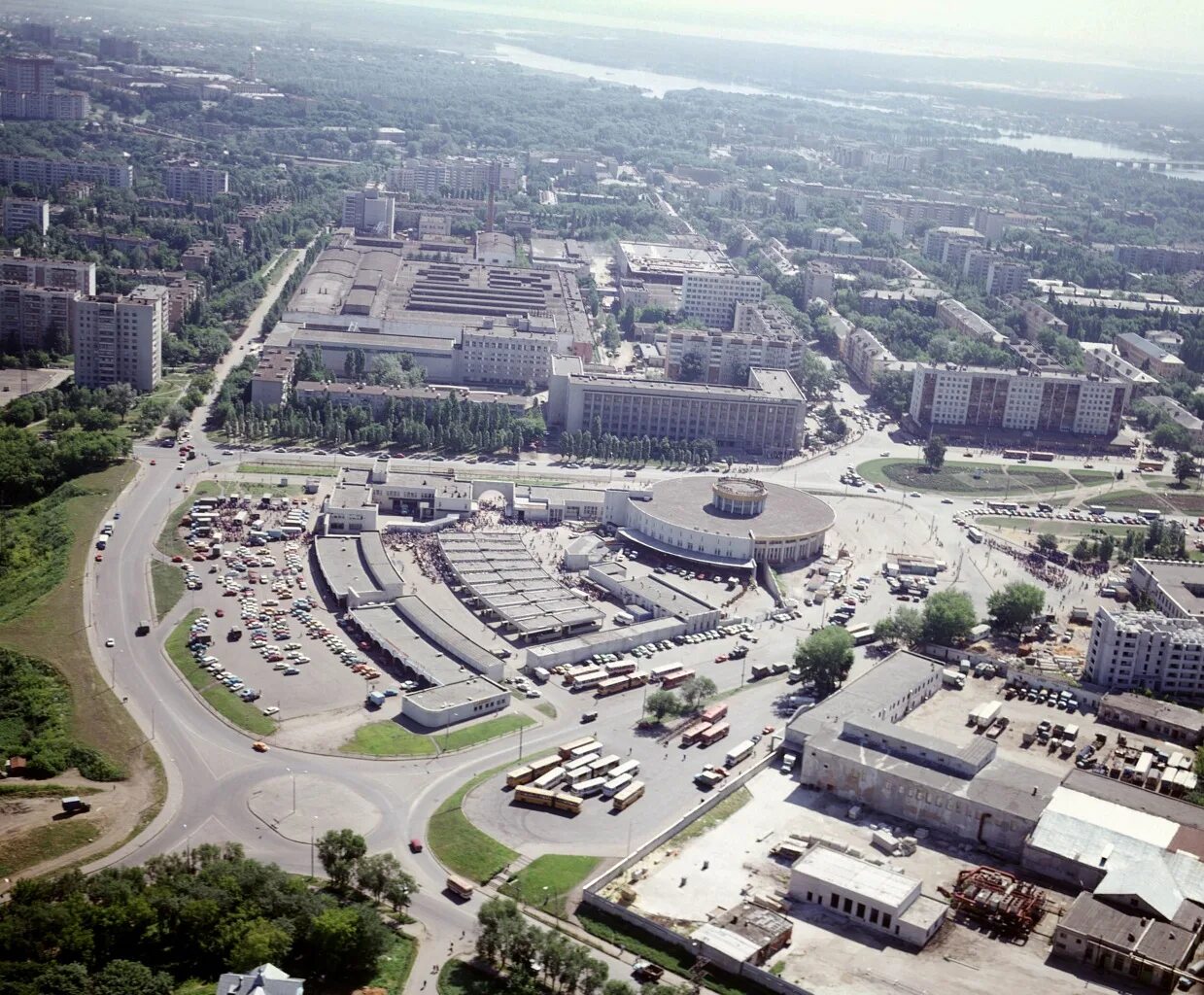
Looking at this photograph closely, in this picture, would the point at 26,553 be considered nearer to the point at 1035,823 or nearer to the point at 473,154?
the point at 1035,823

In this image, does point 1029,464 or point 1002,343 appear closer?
point 1029,464

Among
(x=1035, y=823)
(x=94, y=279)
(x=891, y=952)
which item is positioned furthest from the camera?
(x=94, y=279)

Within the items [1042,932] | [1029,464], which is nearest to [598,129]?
[1029,464]

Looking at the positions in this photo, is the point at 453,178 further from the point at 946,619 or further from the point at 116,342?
the point at 946,619

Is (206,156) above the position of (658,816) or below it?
above

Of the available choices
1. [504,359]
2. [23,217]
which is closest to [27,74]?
[23,217]

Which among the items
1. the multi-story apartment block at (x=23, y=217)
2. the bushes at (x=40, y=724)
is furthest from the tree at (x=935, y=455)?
the multi-story apartment block at (x=23, y=217)
